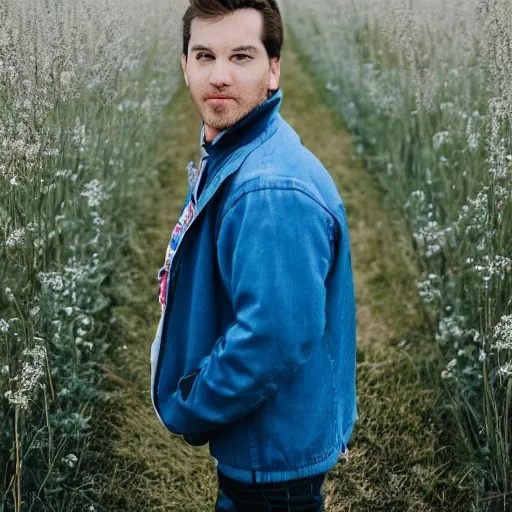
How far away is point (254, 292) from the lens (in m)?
1.62

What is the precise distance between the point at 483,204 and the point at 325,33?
678 cm

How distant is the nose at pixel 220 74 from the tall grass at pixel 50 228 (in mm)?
1041

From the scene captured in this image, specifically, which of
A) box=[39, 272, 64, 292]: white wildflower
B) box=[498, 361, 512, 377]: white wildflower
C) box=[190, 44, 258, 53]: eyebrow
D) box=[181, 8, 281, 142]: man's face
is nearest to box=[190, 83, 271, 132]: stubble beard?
box=[181, 8, 281, 142]: man's face

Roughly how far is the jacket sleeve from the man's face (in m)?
0.29

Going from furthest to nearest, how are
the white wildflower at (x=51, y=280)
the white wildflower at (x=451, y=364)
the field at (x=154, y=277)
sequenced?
the white wildflower at (x=451, y=364) < the white wildflower at (x=51, y=280) < the field at (x=154, y=277)

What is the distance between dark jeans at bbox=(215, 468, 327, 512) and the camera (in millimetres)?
1898

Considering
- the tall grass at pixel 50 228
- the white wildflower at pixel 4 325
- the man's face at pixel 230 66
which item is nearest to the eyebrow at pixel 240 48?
the man's face at pixel 230 66

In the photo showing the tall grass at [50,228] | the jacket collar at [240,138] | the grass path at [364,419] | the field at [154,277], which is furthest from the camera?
the grass path at [364,419]

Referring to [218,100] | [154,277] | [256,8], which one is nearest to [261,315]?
[218,100]

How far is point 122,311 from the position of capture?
4.47m

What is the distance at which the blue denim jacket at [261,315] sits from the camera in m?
1.63

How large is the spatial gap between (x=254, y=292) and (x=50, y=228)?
5.62 ft

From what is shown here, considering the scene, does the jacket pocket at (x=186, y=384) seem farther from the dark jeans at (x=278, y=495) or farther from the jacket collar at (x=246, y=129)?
the jacket collar at (x=246, y=129)

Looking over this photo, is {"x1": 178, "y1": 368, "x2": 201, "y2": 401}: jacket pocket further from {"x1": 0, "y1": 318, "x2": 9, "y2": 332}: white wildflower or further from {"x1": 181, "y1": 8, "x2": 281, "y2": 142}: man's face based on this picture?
{"x1": 0, "y1": 318, "x2": 9, "y2": 332}: white wildflower
